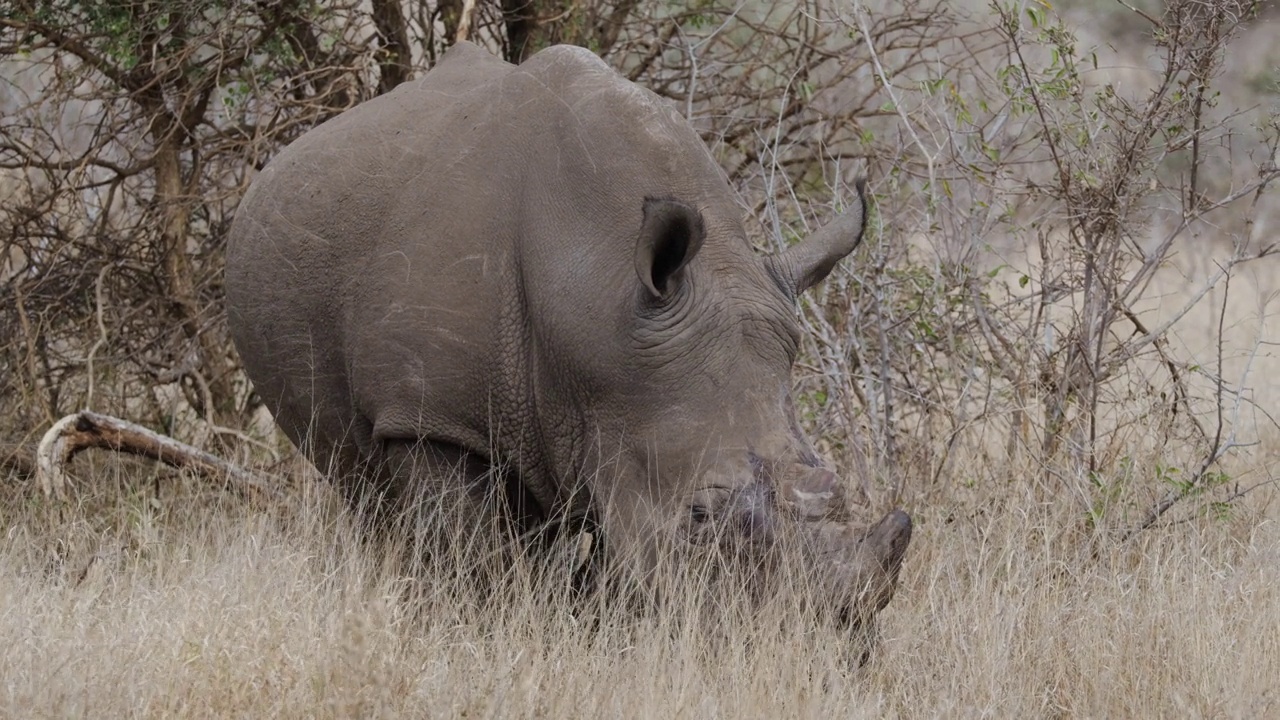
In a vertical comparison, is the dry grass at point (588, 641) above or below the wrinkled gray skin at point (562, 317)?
below

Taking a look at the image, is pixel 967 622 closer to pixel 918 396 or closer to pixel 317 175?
pixel 918 396

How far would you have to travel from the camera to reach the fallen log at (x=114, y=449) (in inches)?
265

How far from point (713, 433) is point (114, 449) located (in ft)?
10.8

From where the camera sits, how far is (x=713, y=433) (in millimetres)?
4902

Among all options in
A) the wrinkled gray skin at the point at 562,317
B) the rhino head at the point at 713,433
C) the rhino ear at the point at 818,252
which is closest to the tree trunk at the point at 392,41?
the wrinkled gray skin at the point at 562,317

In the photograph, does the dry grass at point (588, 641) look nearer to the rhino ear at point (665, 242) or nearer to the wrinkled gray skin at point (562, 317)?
the wrinkled gray skin at point (562, 317)

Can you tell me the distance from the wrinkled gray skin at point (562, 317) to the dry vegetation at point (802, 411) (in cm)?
32

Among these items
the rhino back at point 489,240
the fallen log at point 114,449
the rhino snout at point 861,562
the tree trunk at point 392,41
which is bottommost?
the fallen log at point 114,449

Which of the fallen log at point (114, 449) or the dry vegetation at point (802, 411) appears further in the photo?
the fallen log at point (114, 449)

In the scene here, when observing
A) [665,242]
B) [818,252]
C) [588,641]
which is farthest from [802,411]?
[665,242]

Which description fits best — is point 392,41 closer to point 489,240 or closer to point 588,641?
point 489,240

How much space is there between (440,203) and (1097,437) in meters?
2.99

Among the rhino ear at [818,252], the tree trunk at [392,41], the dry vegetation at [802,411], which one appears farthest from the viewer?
the tree trunk at [392,41]

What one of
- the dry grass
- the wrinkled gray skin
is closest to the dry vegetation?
the dry grass
